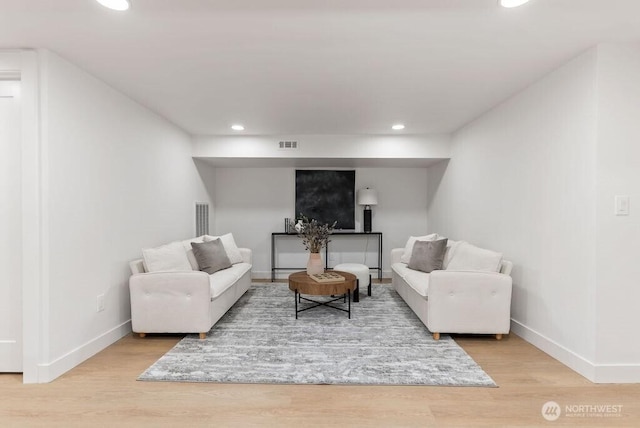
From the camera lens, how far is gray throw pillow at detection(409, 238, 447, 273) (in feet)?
13.3

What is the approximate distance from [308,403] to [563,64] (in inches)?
123

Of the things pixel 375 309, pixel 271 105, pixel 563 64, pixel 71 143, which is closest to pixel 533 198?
pixel 563 64

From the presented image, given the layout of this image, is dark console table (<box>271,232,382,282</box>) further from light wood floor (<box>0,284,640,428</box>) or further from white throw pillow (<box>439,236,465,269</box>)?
light wood floor (<box>0,284,640,428</box>)

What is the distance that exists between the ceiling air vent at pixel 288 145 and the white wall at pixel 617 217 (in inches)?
137

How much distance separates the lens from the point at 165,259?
3.41 meters

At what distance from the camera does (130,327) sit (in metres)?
3.37

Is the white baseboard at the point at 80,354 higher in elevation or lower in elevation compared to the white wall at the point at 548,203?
lower

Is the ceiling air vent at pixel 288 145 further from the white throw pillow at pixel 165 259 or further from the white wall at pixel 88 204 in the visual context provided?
the white throw pillow at pixel 165 259

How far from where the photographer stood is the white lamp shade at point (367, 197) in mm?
5707

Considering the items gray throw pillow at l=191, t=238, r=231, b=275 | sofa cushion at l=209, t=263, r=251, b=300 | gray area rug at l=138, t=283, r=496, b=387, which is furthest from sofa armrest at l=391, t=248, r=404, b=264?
gray throw pillow at l=191, t=238, r=231, b=275

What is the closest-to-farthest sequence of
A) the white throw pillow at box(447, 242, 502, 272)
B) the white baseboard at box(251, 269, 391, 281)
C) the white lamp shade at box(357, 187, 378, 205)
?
1. the white throw pillow at box(447, 242, 502, 272)
2. the white lamp shade at box(357, 187, 378, 205)
3. the white baseboard at box(251, 269, 391, 281)

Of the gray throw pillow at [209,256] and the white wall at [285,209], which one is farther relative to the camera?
the white wall at [285,209]

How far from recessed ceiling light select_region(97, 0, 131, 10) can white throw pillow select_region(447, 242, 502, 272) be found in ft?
11.2
